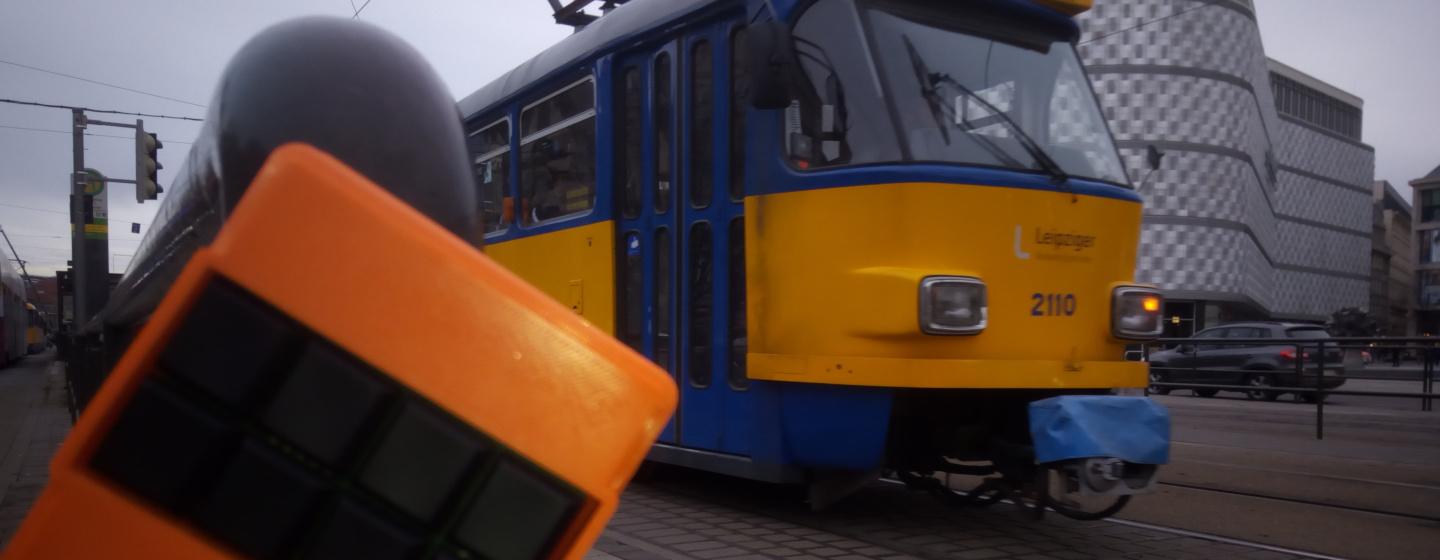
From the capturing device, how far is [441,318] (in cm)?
128

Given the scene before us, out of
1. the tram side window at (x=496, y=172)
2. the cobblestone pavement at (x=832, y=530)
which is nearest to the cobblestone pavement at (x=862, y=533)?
the cobblestone pavement at (x=832, y=530)

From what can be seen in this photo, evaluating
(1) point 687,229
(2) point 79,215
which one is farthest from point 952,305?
(2) point 79,215

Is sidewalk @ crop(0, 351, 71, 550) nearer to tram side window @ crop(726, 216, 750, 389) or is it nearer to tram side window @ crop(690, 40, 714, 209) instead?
tram side window @ crop(726, 216, 750, 389)

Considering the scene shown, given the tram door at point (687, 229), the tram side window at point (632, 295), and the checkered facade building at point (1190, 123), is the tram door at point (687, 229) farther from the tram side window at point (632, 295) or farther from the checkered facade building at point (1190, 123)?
the checkered facade building at point (1190, 123)

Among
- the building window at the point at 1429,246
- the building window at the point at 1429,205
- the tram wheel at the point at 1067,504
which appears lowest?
the tram wheel at the point at 1067,504

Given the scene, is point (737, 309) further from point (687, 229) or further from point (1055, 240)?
point (1055, 240)

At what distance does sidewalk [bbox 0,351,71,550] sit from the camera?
6.39 metres

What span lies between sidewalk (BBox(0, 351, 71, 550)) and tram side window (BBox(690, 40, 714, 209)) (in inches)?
138

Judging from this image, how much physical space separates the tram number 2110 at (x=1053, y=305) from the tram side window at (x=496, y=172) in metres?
4.35

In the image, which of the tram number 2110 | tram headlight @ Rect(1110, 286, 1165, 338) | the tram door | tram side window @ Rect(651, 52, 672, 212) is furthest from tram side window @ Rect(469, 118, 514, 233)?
tram headlight @ Rect(1110, 286, 1165, 338)

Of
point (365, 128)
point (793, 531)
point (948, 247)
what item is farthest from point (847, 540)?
point (365, 128)

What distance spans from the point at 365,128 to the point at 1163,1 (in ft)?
150

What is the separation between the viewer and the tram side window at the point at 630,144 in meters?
6.79

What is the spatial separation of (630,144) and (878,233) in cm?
223
